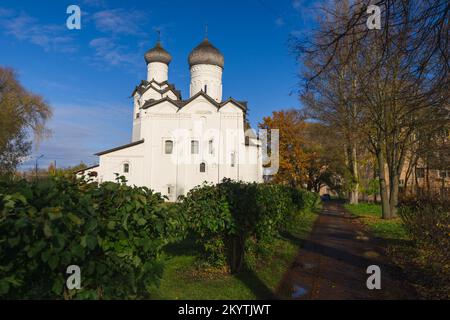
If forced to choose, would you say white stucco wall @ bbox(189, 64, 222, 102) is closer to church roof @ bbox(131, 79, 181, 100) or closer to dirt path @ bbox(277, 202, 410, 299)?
church roof @ bbox(131, 79, 181, 100)

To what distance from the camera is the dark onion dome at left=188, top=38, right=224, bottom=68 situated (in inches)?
1641

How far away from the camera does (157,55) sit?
45094mm

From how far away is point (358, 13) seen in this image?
6.66m

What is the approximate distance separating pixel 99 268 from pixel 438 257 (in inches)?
258

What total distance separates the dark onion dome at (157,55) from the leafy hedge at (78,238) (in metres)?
44.4

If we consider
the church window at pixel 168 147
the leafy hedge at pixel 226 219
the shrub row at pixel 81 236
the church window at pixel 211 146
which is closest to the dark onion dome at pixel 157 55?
the church window at pixel 168 147

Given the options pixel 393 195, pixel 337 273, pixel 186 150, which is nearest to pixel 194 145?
pixel 186 150

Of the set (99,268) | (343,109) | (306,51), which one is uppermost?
(343,109)

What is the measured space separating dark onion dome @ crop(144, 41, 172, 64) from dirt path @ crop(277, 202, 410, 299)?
38602 mm

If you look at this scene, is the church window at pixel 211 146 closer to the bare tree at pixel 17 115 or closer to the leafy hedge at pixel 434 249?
the bare tree at pixel 17 115

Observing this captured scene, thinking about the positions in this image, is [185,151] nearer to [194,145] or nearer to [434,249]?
[194,145]

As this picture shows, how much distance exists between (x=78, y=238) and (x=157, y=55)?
4547cm

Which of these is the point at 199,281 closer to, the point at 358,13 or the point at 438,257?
the point at 438,257
